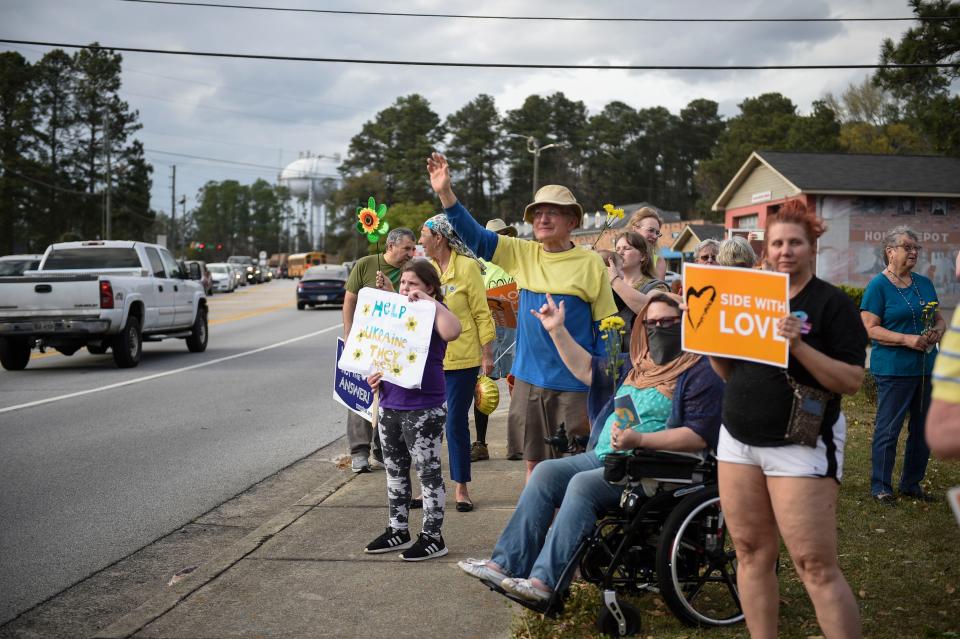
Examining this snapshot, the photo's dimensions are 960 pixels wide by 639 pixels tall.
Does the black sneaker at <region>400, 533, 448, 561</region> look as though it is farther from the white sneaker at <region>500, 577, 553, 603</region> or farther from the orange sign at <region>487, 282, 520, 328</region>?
the orange sign at <region>487, 282, 520, 328</region>

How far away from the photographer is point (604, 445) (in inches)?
186

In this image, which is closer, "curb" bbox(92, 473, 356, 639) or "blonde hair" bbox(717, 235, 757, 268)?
"curb" bbox(92, 473, 356, 639)

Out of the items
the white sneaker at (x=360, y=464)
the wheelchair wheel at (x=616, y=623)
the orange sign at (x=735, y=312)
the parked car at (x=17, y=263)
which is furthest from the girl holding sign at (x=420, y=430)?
the parked car at (x=17, y=263)

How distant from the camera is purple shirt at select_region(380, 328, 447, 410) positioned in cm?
561

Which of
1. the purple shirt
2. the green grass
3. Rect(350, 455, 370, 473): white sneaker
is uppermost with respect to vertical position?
the purple shirt

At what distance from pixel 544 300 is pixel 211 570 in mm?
2435

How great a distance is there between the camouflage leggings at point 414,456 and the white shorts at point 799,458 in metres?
2.39

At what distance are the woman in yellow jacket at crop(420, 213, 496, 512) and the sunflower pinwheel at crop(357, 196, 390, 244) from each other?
302 millimetres

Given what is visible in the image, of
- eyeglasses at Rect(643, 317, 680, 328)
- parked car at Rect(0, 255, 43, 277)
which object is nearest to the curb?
eyeglasses at Rect(643, 317, 680, 328)

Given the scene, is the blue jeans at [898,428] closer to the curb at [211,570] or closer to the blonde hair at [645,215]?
the blonde hair at [645,215]

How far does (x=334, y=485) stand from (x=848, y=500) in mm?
3970

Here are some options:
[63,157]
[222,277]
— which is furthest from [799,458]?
[63,157]

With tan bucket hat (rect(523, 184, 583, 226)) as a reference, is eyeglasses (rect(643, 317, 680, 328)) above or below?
below

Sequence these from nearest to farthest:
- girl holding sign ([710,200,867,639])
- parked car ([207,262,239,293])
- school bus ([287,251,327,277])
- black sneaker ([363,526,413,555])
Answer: girl holding sign ([710,200,867,639])
black sneaker ([363,526,413,555])
parked car ([207,262,239,293])
school bus ([287,251,327,277])
